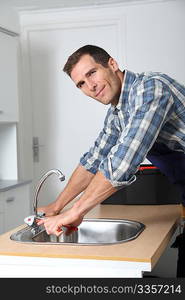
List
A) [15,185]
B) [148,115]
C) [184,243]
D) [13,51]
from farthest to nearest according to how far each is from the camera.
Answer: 1. [13,51]
2. [15,185]
3. [184,243]
4. [148,115]

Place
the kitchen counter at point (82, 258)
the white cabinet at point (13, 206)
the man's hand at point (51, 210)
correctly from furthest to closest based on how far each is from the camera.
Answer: the white cabinet at point (13, 206) → the man's hand at point (51, 210) → the kitchen counter at point (82, 258)

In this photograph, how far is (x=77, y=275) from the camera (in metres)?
1.42

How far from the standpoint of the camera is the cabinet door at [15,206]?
3.57 meters

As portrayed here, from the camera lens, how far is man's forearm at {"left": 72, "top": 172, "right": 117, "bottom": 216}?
1556 millimetres

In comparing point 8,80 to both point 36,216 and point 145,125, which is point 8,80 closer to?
point 36,216

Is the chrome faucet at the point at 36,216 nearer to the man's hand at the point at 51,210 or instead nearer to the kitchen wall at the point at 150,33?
the man's hand at the point at 51,210

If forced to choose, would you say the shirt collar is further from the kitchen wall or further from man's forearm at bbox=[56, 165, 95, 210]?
the kitchen wall

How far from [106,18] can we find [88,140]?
1185mm

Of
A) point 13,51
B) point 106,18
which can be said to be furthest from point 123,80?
point 106,18

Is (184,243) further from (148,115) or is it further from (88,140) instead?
(88,140)

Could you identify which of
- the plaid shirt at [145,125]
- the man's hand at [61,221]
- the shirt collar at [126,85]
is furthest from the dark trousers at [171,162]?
the man's hand at [61,221]

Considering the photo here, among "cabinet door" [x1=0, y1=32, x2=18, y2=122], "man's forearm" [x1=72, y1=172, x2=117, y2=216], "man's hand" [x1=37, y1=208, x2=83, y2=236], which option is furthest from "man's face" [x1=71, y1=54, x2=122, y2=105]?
"cabinet door" [x1=0, y1=32, x2=18, y2=122]

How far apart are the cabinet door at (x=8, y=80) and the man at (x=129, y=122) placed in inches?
77.5

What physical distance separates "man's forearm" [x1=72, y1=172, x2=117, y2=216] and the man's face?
0.38 metres
